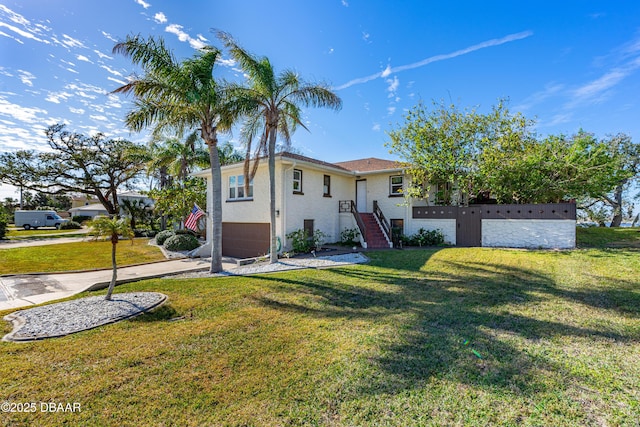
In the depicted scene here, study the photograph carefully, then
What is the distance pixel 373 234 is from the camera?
15672 mm

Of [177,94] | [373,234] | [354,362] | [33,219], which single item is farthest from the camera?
[33,219]

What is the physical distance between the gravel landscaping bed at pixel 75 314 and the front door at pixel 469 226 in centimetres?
1367

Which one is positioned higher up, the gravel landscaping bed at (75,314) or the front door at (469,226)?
the front door at (469,226)

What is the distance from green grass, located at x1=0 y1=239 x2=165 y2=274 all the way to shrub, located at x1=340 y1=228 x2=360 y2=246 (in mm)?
9885

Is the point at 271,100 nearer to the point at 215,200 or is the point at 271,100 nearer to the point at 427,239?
the point at 215,200

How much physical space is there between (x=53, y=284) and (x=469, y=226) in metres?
17.5

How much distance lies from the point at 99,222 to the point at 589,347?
9.28 metres

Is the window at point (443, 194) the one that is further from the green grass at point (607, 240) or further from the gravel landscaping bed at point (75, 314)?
the gravel landscaping bed at point (75, 314)

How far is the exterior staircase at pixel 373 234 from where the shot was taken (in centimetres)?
1491

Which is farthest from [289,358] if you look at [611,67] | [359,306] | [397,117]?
[611,67]

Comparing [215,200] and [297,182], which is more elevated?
[297,182]

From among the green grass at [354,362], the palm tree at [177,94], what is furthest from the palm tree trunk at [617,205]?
the palm tree at [177,94]

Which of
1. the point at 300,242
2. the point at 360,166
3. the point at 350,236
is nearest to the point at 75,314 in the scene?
the point at 300,242

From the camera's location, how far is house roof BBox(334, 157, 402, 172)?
1788cm
